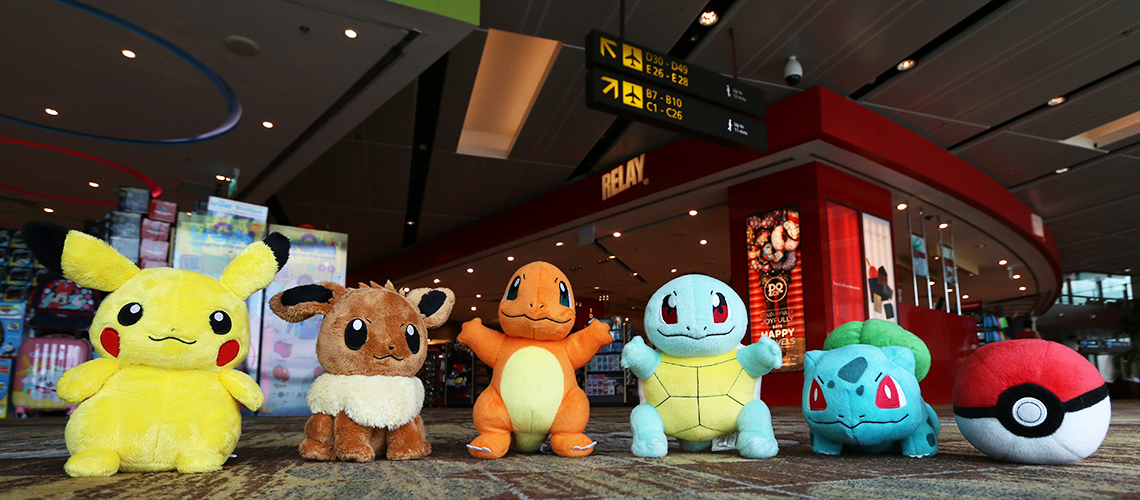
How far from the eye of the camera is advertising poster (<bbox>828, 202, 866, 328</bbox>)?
5508mm

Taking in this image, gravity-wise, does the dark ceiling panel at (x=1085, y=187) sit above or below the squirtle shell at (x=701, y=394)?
above

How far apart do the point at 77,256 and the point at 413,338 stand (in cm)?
101

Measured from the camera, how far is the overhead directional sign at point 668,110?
3502 millimetres

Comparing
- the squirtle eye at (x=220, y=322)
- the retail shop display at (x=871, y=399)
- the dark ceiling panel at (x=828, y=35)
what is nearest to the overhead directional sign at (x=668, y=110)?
the dark ceiling panel at (x=828, y=35)

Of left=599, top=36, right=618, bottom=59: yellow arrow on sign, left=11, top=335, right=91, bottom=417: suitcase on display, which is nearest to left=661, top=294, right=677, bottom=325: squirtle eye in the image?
left=599, top=36, right=618, bottom=59: yellow arrow on sign

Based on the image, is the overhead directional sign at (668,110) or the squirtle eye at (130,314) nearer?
the squirtle eye at (130,314)

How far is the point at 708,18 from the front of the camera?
14.8 ft

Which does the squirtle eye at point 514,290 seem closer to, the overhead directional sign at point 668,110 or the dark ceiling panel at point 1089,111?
the overhead directional sign at point 668,110

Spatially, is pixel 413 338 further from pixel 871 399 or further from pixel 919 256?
pixel 919 256

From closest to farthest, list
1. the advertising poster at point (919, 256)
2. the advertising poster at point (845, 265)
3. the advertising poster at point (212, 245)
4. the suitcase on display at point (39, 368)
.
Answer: the advertising poster at point (212, 245)
the suitcase on display at point (39, 368)
the advertising poster at point (845, 265)
the advertising poster at point (919, 256)

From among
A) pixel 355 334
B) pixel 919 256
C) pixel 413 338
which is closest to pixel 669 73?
pixel 413 338

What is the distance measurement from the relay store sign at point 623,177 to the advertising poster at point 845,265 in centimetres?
208

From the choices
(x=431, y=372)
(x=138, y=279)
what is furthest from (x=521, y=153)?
(x=431, y=372)

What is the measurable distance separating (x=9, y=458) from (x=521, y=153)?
5618 mm
